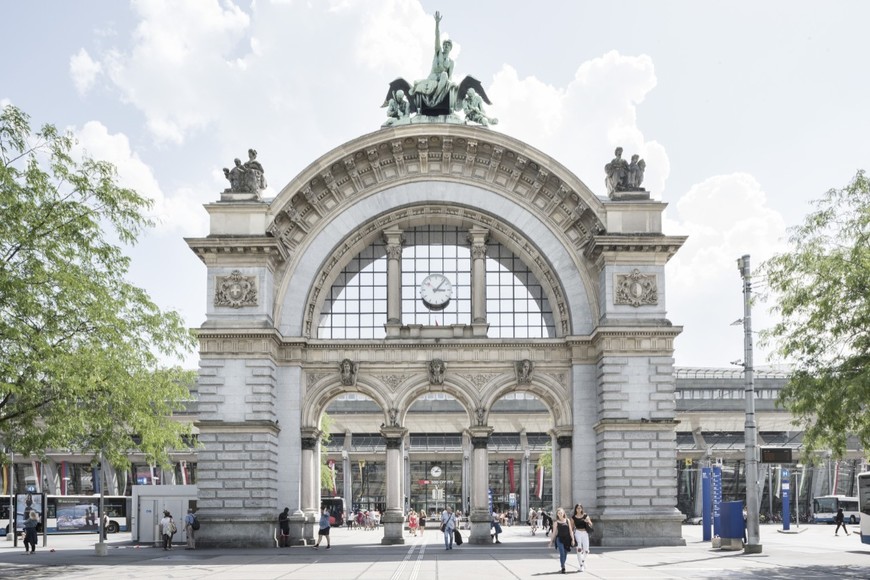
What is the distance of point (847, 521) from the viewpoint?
105250 millimetres

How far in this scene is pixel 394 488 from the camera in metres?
53.6

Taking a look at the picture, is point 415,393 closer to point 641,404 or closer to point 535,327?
point 535,327

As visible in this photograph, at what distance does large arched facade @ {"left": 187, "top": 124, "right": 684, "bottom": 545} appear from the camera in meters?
50.7

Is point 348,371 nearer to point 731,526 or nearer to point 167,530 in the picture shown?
point 167,530

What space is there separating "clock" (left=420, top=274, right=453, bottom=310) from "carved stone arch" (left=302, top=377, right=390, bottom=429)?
15.7ft

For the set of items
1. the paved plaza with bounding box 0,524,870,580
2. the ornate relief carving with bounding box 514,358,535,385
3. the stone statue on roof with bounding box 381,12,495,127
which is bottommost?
the paved plaza with bounding box 0,524,870,580

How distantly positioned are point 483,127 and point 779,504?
254 ft

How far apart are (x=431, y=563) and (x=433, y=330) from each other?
16.0 meters

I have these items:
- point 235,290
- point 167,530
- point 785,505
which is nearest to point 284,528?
point 167,530

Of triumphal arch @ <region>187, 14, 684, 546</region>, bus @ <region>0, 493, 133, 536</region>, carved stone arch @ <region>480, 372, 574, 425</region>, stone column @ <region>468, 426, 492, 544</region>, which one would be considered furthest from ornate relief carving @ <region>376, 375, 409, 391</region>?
bus @ <region>0, 493, 133, 536</region>

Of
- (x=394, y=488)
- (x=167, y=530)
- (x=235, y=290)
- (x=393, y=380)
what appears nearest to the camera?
(x=167, y=530)

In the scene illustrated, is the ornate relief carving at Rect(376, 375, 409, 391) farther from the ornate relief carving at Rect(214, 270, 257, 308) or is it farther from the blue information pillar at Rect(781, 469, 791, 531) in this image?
the blue information pillar at Rect(781, 469, 791, 531)

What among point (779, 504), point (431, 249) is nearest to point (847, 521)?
point (779, 504)

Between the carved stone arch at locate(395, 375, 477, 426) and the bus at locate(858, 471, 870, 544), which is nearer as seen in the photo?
the bus at locate(858, 471, 870, 544)
